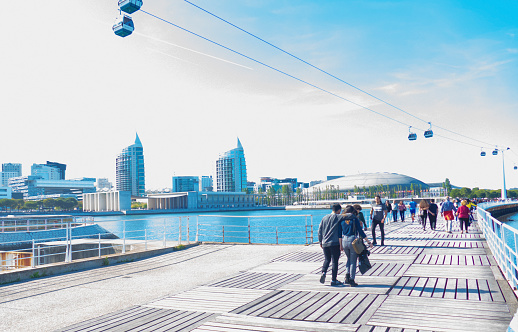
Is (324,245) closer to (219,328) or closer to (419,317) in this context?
(419,317)

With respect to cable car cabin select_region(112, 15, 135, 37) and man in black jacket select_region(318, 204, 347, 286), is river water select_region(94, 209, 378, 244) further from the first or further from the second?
cable car cabin select_region(112, 15, 135, 37)

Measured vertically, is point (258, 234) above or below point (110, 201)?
below

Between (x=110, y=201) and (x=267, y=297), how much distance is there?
19157 centimetres

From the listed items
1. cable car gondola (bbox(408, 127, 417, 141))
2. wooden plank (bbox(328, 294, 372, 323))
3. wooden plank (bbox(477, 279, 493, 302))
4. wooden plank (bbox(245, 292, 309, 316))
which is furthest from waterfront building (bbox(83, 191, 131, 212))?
wooden plank (bbox(477, 279, 493, 302))

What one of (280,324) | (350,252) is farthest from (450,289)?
(280,324)

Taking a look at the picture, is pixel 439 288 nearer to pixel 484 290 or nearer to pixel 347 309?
pixel 484 290

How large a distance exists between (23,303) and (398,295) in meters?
7.55

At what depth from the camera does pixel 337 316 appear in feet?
21.5

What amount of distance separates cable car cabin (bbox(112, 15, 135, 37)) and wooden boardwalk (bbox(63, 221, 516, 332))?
21.0 ft

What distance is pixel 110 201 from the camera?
186 m

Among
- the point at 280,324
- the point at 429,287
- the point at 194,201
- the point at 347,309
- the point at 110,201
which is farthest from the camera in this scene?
the point at 110,201

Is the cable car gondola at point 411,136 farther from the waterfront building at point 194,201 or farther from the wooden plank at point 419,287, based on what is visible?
the waterfront building at point 194,201

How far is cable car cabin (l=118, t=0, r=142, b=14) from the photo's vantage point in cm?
954

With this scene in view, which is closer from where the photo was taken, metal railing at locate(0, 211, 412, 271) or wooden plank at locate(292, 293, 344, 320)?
wooden plank at locate(292, 293, 344, 320)
